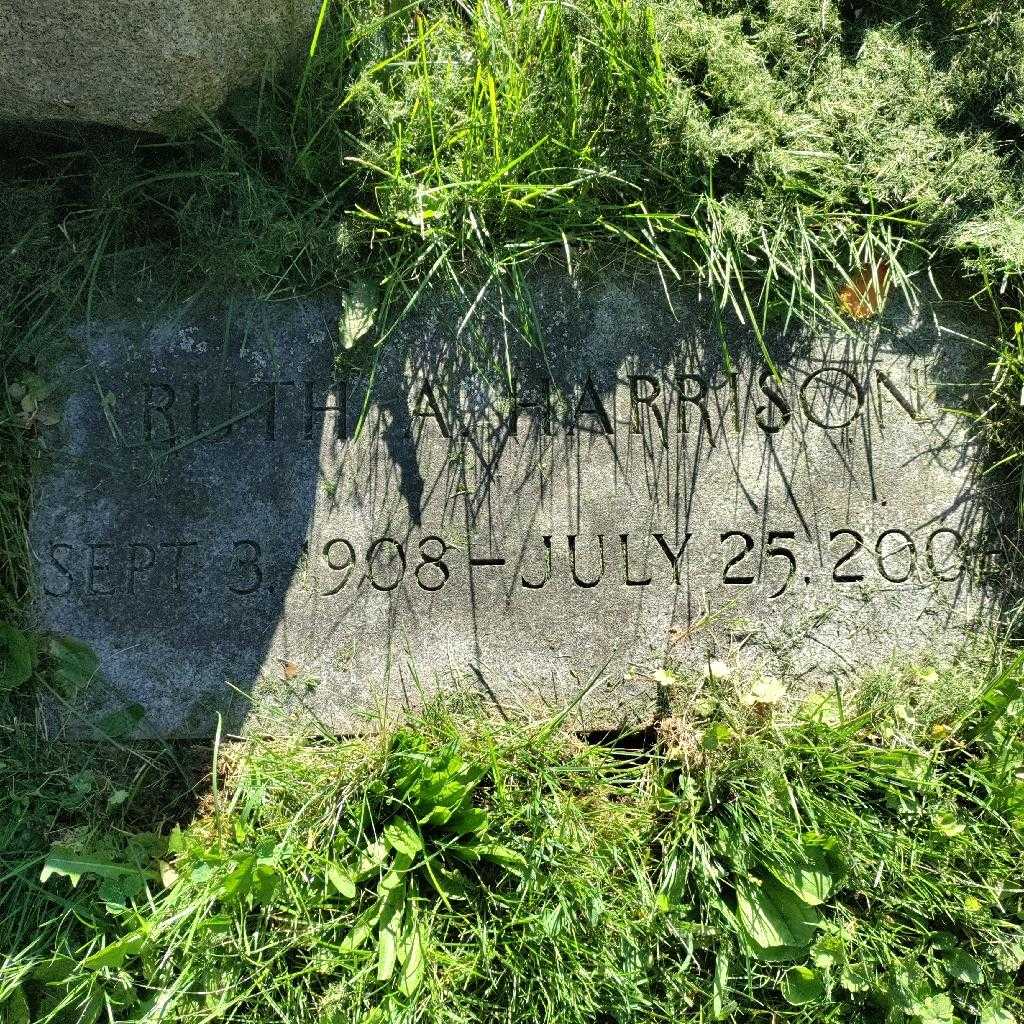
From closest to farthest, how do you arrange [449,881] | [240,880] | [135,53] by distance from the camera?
[135,53] → [240,880] → [449,881]

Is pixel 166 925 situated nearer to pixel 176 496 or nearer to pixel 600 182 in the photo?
pixel 176 496

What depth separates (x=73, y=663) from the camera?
2578 mm

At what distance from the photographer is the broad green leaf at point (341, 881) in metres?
2.41

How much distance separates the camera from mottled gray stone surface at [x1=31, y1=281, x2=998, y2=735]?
258cm

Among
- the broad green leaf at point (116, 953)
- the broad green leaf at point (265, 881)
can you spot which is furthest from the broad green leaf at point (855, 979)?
the broad green leaf at point (116, 953)

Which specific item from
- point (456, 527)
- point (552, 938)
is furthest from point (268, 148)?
point (552, 938)

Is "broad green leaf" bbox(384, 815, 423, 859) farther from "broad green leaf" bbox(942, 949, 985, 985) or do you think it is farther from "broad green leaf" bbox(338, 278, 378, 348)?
"broad green leaf" bbox(942, 949, 985, 985)

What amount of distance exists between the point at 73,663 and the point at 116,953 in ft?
2.61

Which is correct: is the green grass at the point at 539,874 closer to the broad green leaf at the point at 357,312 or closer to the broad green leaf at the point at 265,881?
the broad green leaf at the point at 265,881

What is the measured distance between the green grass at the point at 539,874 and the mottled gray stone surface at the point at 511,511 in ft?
0.56

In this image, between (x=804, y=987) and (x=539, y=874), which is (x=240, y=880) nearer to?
(x=539, y=874)

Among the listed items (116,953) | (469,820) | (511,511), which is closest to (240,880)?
(116,953)

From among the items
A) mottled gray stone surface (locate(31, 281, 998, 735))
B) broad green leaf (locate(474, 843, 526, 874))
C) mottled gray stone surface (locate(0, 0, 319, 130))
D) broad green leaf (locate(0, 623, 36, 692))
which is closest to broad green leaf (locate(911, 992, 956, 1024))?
mottled gray stone surface (locate(31, 281, 998, 735))

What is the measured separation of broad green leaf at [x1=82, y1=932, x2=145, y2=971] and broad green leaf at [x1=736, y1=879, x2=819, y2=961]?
164cm
